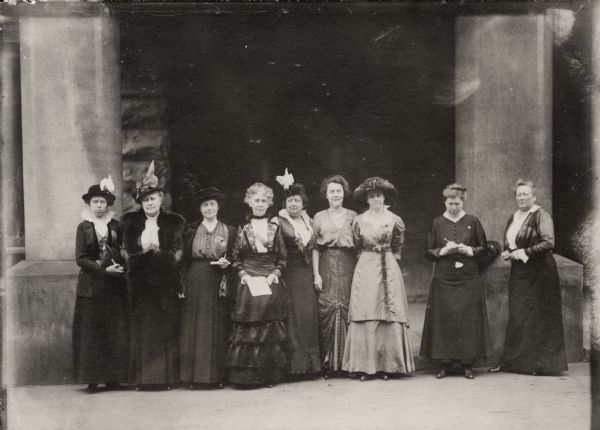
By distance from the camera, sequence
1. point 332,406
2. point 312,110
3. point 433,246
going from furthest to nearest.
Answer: point 312,110 < point 433,246 < point 332,406

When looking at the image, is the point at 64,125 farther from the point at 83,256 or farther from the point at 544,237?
the point at 544,237

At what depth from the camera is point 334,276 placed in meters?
7.02

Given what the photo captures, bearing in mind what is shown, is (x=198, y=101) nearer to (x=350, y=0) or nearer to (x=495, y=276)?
(x=350, y=0)

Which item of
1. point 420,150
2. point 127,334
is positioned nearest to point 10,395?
point 127,334

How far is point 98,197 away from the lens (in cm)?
676

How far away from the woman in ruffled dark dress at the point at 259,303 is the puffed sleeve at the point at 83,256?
1.21m

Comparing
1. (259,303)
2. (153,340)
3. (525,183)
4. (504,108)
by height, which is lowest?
(153,340)

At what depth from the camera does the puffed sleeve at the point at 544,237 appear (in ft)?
22.7

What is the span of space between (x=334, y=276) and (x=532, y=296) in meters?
1.86

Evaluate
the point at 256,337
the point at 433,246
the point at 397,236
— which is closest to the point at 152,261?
the point at 256,337

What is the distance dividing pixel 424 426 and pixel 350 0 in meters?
3.69

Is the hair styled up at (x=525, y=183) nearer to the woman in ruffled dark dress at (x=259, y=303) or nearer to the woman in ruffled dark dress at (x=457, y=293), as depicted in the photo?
the woman in ruffled dark dress at (x=457, y=293)

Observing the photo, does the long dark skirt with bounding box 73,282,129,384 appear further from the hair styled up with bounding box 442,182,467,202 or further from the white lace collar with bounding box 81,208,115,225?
the hair styled up with bounding box 442,182,467,202

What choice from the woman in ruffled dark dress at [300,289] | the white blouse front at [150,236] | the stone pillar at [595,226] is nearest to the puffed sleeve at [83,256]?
the white blouse front at [150,236]
